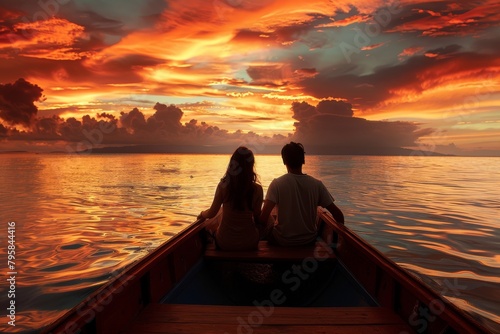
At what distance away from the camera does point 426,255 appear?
986 centimetres

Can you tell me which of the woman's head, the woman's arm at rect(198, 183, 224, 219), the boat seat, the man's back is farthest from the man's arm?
the woman's arm at rect(198, 183, 224, 219)

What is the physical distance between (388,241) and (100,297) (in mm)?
10743

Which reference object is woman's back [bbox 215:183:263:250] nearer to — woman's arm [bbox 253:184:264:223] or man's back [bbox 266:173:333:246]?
woman's arm [bbox 253:184:264:223]

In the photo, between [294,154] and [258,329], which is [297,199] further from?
[258,329]

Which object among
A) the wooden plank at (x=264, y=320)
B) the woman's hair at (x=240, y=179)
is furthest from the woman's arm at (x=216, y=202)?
the wooden plank at (x=264, y=320)

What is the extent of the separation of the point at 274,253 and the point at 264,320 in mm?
1877

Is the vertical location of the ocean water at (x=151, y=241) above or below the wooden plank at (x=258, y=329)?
below

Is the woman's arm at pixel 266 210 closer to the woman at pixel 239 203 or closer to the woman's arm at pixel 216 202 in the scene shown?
the woman at pixel 239 203

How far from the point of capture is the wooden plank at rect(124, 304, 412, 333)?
3.16 m

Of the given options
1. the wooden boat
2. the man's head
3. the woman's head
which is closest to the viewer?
the wooden boat

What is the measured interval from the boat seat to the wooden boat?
15mm

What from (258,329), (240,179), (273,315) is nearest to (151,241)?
(240,179)

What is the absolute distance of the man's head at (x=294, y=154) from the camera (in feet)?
16.4

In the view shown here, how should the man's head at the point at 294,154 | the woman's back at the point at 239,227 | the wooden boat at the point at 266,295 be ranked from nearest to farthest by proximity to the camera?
the wooden boat at the point at 266,295, the man's head at the point at 294,154, the woman's back at the point at 239,227
